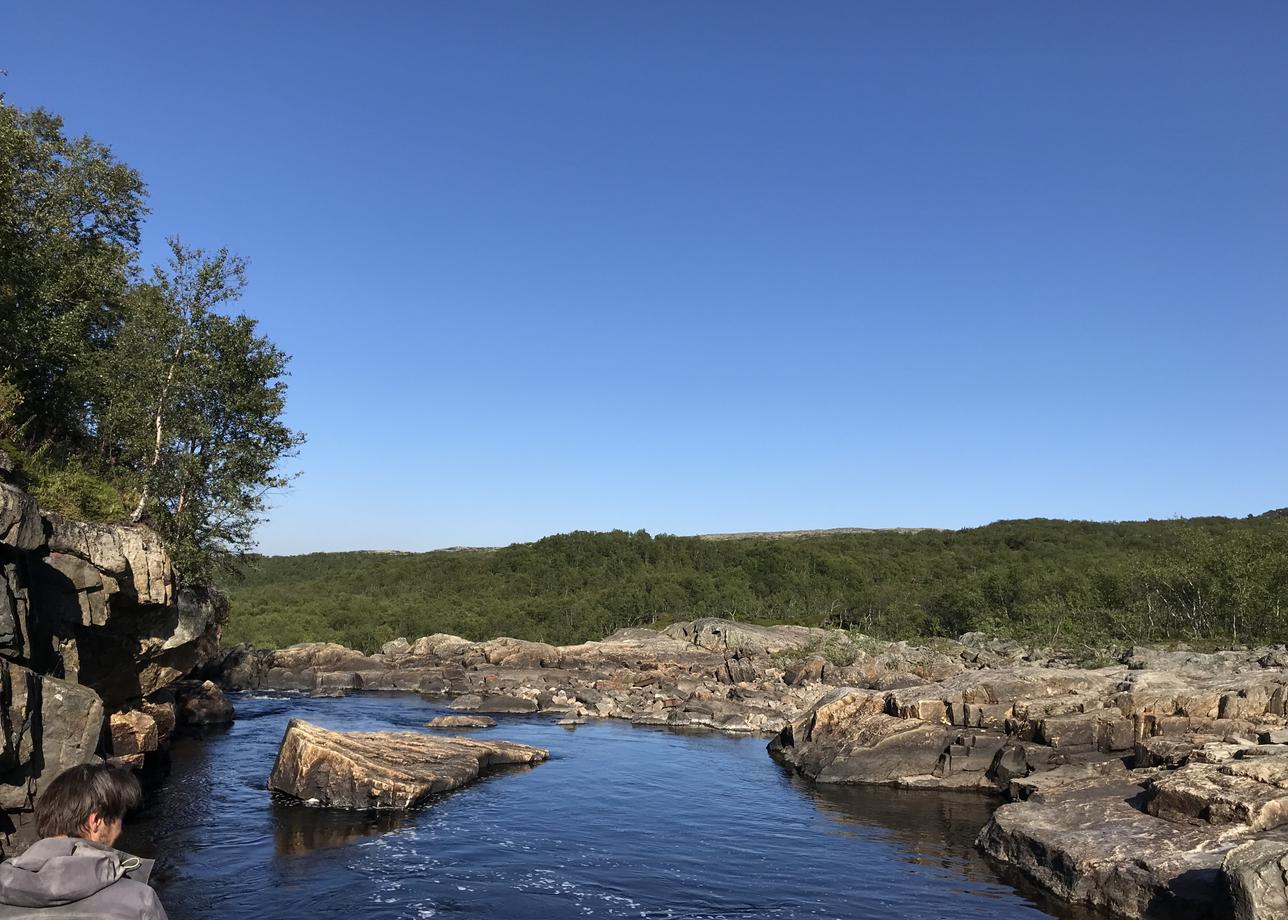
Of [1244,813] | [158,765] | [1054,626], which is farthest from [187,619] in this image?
[1054,626]

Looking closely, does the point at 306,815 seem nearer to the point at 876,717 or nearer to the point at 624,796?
the point at 624,796

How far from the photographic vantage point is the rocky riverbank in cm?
1989

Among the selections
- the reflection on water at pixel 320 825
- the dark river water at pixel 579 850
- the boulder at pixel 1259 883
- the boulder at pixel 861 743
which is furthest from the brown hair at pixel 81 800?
the boulder at pixel 861 743

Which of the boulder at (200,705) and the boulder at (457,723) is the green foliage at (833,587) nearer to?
the boulder at (200,705)

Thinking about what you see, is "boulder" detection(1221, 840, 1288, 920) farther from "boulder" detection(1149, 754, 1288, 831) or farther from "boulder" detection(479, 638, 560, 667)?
"boulder" detection(479, 638, 560, 667)

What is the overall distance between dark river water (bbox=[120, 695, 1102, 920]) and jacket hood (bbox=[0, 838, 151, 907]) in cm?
1571

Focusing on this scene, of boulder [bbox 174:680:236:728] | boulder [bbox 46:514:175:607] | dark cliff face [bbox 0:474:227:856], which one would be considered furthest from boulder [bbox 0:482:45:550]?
boulder [bbox 174:680:236:728]

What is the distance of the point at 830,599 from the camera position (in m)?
134

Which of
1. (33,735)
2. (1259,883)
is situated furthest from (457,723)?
(1259,883)

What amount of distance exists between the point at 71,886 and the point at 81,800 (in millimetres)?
596

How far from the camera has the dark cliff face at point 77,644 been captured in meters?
18.4

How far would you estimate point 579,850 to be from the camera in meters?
24.2

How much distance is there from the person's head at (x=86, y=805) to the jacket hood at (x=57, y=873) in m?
0.15

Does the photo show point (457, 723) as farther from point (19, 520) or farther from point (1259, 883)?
point (1259, 883)
